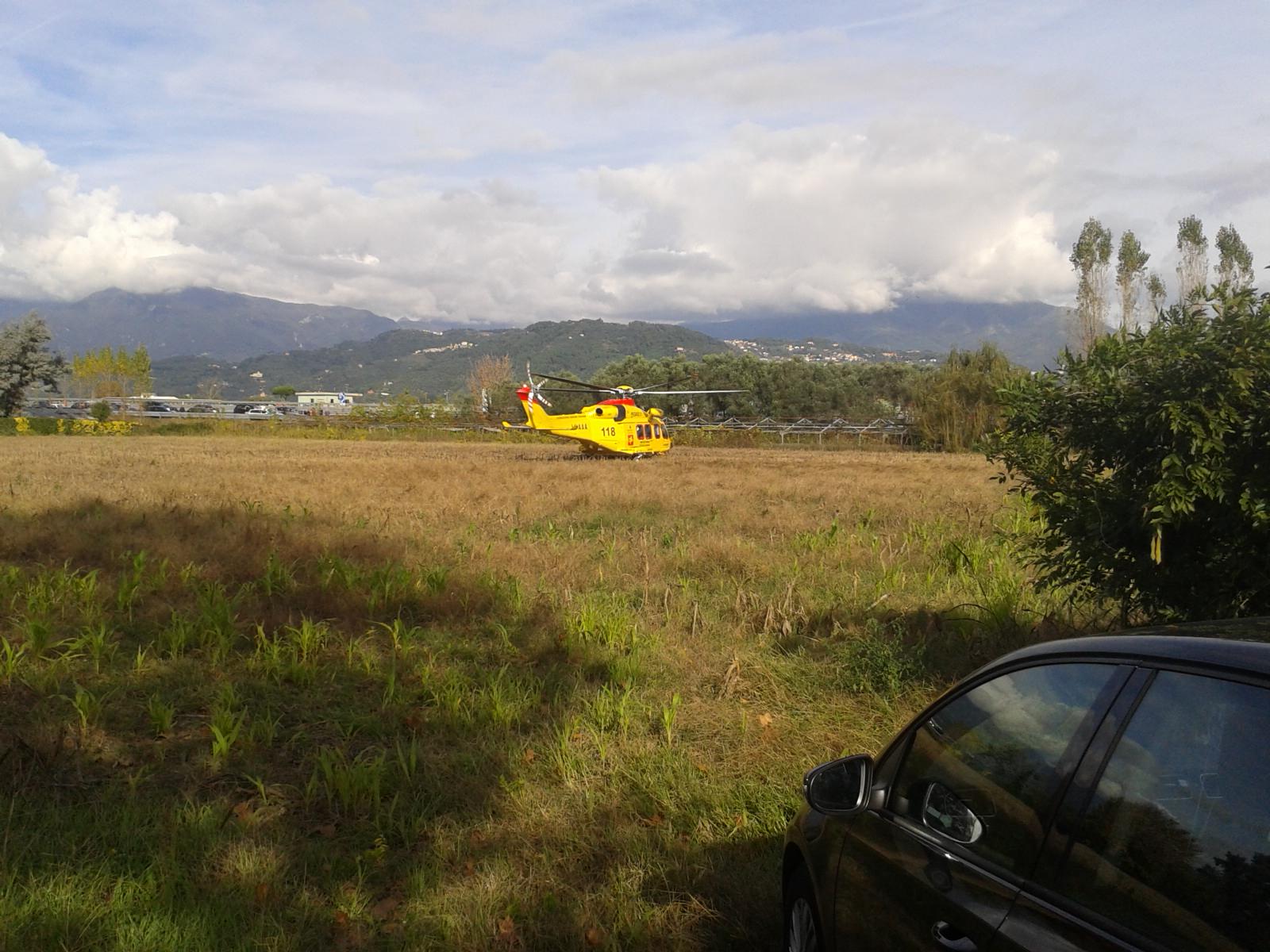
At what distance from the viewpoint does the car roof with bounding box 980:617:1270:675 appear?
1.76 metres

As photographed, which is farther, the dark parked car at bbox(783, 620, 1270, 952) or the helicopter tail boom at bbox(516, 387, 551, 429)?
the helicopter tail boom at bbox(516, 387, 551, 429)

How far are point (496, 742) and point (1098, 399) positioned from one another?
410cm

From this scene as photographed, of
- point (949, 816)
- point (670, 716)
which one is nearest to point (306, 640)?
point (670, 716)

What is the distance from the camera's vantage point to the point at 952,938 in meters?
2.11

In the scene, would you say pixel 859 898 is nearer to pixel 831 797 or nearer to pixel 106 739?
pixel 831 797

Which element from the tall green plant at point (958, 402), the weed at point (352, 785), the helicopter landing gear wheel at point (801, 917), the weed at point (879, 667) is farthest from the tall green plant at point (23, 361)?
the helicopter landing gear wheel at point (801, 917)

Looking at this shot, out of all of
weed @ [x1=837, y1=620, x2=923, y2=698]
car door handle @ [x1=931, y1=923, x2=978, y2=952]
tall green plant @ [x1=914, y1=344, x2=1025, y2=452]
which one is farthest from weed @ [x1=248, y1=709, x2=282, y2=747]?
tall green plant @ [x1=914, y1=344, x2=1025, y2=452]

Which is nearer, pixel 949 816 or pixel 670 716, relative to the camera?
pixel 949 816

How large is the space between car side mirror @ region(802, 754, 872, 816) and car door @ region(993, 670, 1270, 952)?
0.85 metres

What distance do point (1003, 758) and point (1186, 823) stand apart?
55cm

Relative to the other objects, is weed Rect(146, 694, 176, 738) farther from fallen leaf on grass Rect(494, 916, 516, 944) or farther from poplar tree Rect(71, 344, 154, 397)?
poplar tree Rect(71, 344, 154, 397)

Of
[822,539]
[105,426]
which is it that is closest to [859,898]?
[822,539]

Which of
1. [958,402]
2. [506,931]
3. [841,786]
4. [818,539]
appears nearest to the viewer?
[841,786]

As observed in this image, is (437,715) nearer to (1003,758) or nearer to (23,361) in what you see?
(1003,758)
